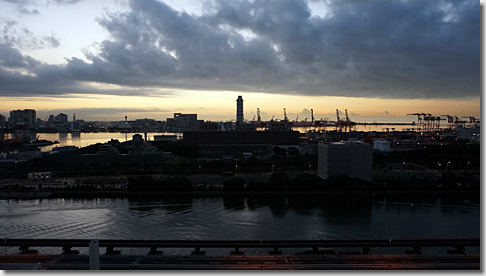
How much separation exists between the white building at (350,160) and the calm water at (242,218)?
963 mm

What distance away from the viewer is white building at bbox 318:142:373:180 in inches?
236

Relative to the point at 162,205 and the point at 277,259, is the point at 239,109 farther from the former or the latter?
the point at 277,259

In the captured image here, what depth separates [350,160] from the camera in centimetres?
600

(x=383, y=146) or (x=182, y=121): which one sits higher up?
(x=182, y=121)

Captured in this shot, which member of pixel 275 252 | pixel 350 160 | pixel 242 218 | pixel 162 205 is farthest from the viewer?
pixel 350 160

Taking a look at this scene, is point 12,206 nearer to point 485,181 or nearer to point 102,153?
point 102,153

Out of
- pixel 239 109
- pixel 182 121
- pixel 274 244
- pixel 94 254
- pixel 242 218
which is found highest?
pixel 239 109

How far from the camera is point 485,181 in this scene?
1.65m

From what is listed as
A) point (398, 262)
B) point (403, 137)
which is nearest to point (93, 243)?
point (398, 262)

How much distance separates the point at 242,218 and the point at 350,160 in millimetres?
2604

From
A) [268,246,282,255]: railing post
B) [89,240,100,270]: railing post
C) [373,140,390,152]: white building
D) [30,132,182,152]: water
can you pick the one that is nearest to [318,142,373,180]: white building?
[268,246,282,255]: railing post

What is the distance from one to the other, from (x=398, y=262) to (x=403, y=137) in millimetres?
15698

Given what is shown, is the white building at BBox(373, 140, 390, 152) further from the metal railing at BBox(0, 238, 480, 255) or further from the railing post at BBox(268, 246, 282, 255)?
the railing post at BBox(268, 246, 282, 255)

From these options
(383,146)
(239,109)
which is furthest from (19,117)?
(383,146)
